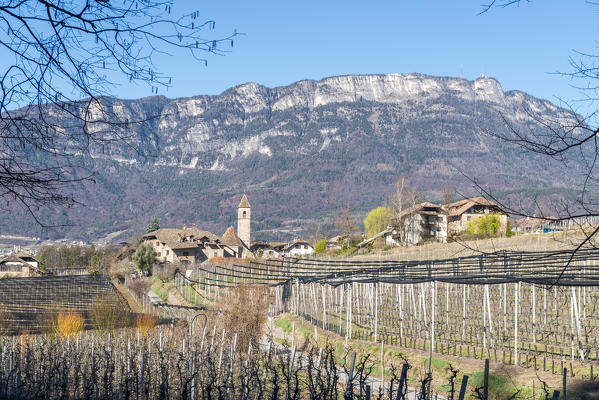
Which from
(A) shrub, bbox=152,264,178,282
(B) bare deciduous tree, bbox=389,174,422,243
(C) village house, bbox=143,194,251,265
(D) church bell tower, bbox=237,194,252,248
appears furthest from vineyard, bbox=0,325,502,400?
(D) church bell tower, bbox=237,194,252,248

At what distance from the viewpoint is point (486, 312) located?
71.1 feet

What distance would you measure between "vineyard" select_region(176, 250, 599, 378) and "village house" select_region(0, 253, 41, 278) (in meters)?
48.7

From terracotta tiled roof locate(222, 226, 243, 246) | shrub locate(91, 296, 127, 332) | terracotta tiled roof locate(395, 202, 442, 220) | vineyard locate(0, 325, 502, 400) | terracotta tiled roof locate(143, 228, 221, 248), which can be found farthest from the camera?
terracotta tiled roof locate(222, 226, 243, 246)

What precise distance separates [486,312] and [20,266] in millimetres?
64744

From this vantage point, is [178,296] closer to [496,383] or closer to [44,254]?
[496,383]

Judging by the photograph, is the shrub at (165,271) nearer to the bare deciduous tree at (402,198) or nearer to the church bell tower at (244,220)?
the bare deciduous tree at (402,198)

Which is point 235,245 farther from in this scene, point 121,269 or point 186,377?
point 186,377

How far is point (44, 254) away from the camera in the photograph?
82.1 metres

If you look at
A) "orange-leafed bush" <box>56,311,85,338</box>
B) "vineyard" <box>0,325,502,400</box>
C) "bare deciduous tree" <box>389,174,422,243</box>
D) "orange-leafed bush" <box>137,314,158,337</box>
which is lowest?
"orange-leafed bush" <box>56,311,85,338</box>

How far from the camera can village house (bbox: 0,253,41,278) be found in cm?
7062

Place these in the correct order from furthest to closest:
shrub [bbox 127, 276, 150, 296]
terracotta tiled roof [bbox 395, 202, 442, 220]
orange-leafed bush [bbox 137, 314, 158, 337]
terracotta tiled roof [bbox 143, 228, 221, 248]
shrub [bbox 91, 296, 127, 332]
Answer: terracotta tiled roof [bbox 143, 228, 221, 248]
terracotta tiled roof [bbox 395, 202, 442, 220]
shrub [bbox 127, 276, 150, 296]
shrub [bbox 91, 296, 127, 332]
orange-leafed bush [bbox 137, 314, 158, 337]

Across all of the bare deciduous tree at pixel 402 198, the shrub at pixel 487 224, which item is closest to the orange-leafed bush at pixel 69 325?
the shrub at pixel 487 224

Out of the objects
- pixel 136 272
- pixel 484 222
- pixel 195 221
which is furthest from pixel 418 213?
pixel 195 221

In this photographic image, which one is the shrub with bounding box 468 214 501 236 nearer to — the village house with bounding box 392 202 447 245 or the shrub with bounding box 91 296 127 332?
the village house with bounding box 392 202 447 245
